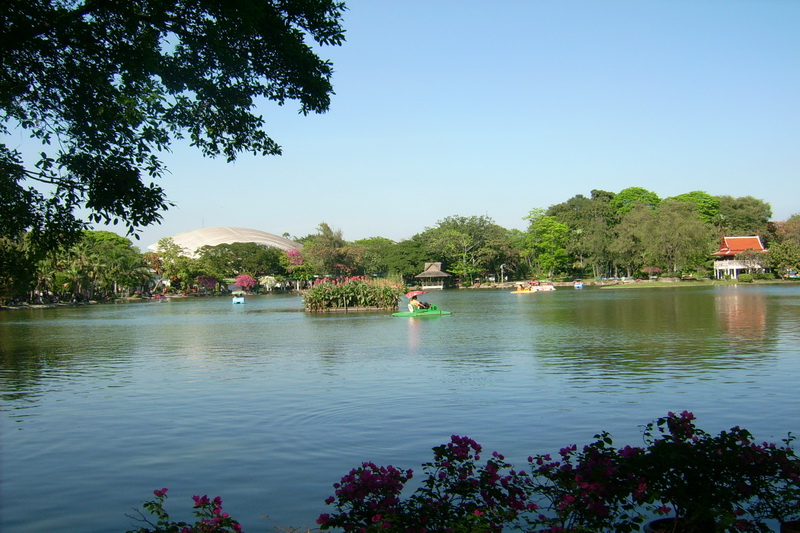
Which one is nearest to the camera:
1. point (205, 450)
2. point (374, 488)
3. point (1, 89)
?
point (374, 488)

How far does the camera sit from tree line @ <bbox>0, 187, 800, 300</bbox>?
6850cm

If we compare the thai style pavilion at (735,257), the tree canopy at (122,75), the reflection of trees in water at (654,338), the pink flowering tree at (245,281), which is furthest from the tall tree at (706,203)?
the tree canopy at (122,75)

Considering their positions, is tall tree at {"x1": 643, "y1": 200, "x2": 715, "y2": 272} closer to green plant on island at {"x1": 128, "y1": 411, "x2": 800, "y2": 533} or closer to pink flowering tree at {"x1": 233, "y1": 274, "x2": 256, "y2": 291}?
pink flowering tree at {"x1": 233, "y1": 274, "x2": 256, "y2": 291}

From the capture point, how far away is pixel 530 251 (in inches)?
3364

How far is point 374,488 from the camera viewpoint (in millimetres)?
4223

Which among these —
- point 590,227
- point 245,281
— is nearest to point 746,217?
A: point 590,227

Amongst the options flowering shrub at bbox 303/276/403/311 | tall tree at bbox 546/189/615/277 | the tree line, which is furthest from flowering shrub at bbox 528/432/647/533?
tall tree at bbox 546/189/615/277

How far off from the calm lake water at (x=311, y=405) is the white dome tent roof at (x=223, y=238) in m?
90.4

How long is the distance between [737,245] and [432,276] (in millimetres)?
34607

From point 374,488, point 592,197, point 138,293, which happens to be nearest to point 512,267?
point 592,197

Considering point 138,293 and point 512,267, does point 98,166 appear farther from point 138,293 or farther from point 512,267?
point 512,267

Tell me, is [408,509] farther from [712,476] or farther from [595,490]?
[712,476]

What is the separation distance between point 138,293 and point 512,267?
45853 millimetres

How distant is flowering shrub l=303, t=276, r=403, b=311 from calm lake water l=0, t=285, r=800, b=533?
16450mm
